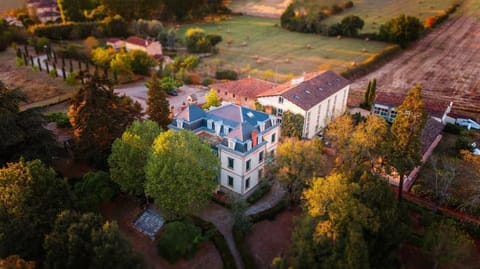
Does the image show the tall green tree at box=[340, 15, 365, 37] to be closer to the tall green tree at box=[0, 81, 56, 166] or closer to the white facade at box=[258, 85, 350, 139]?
the white facade at box=[258, 85, 350, 139]

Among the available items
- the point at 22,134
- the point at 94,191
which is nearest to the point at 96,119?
the point at 22,134

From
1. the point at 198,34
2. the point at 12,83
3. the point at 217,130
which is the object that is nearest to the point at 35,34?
the point at 12,83

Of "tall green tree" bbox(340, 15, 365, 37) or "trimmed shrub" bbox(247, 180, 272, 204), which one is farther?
"tall green tree" bbox(340, 15, 365, 37)

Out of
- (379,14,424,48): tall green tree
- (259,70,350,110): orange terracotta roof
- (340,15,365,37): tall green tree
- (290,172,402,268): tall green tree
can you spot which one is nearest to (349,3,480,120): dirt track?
(379,14,424,48): tall green tree

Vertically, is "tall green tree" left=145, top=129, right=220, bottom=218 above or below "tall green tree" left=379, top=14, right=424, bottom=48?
below

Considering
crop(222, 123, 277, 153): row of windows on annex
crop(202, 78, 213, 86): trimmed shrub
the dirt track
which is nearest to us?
crop(222, 123, 277, 153): row of windows on annex

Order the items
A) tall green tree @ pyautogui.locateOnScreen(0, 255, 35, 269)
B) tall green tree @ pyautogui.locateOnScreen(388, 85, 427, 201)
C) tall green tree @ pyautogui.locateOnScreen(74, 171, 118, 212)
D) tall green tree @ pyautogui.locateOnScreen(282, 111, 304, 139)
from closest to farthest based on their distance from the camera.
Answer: tall green tree @ pyautogui.locateOnScreen(0, 255, 35, 269) → tall green tree @ pyautogui.locateOnScreen(74, 171, 118, 212) → tall green tree @ pyautogui.locateOnScreen(388, 85, 427, 201) → tall green tree @ pyautogui.locateOnScreen(282, 111, 304, 139)

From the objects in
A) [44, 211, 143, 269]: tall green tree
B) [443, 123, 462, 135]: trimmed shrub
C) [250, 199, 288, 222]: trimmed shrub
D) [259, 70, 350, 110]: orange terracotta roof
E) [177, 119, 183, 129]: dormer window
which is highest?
[259, 70, 350, 110]: orange terracotta roof

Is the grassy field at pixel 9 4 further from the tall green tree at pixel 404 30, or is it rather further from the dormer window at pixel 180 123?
the tall green tree at pixel 404 30
